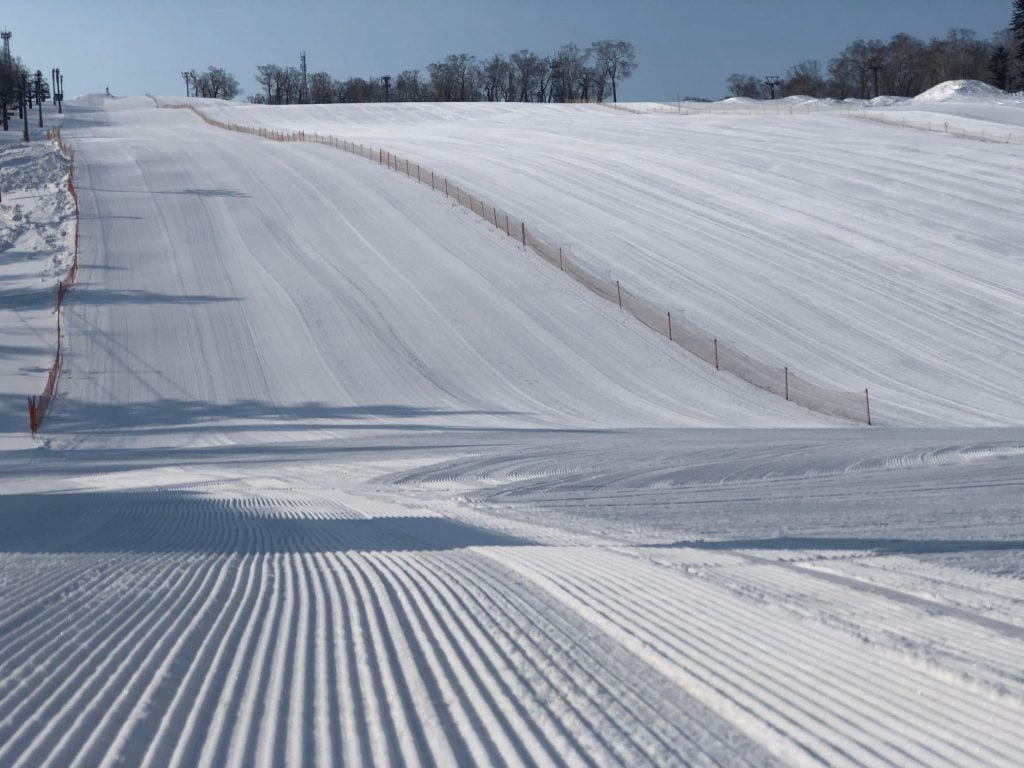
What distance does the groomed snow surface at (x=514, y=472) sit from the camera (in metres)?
5.22

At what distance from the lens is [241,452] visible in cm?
2067

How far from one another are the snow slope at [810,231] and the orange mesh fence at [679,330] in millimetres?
554

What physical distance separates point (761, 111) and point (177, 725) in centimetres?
8045

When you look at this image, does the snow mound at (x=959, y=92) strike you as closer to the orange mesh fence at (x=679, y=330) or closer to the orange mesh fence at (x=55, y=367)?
the orange mesh fence at (x=679, y=330)

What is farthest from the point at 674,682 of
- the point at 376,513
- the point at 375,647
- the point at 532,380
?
the point at 532,380

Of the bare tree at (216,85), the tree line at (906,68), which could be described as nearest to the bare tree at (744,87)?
the tree line at (906,68)

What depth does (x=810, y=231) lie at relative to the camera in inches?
1578

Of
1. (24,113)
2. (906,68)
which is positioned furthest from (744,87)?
(24,113)

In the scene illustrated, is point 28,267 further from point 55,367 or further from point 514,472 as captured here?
point 514,472

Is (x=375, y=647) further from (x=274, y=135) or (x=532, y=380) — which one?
(x=274, y=135)

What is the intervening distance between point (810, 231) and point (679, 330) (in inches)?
479

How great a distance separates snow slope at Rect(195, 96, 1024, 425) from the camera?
94.3ft

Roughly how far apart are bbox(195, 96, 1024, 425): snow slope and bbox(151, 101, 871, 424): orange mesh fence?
1.82ft

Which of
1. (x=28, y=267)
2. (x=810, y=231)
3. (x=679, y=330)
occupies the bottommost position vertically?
(x=679, y=330)
